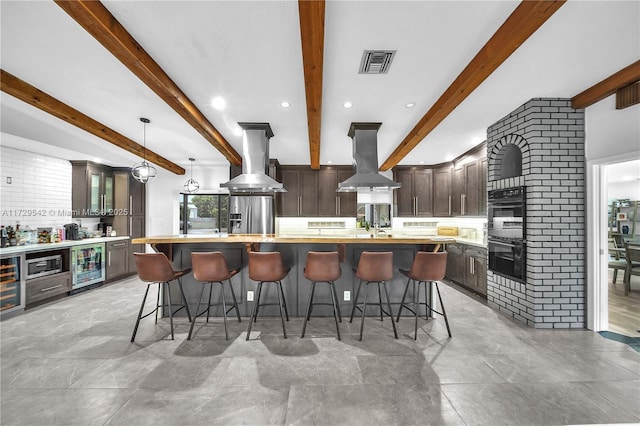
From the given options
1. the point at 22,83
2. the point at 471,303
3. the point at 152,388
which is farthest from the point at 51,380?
the point at 471,303

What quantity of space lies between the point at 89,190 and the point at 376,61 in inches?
226

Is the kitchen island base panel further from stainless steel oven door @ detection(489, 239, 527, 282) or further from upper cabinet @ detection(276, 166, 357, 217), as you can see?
upper cabinet @ detection(276, 166, 357, 217)

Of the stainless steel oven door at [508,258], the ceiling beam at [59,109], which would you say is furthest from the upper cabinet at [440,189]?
the ceiling beam at [59,109]

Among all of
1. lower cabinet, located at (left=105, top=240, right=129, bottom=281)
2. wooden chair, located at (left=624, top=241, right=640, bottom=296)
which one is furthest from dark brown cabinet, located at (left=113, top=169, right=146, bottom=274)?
wooden chair, located at (left=624, top=241, right=640, bottom=296)

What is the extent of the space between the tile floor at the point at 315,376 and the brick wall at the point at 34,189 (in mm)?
1993

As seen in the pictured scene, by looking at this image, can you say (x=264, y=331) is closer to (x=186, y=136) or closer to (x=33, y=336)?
(x=33, y=336)

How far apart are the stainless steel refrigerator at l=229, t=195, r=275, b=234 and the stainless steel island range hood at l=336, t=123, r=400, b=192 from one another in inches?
87.3

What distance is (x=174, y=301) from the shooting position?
3289mm

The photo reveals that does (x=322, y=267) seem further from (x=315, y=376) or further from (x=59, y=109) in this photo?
(x=59, y=109)

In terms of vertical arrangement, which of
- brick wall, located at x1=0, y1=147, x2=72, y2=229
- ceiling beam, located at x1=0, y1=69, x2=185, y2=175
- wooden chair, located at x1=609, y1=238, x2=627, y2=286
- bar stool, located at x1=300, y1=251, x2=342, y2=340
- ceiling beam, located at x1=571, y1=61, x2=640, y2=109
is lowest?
wooden chair, located at x1=609, y1=238, x2=627, y2=286

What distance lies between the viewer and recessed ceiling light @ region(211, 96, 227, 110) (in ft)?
9.27

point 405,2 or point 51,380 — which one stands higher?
point 405,2

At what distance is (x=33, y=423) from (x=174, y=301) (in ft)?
5.49

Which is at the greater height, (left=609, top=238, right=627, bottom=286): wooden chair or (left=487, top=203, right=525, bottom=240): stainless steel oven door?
(left=487, top=203, right=525, bottom=240): stainless steel oven door
